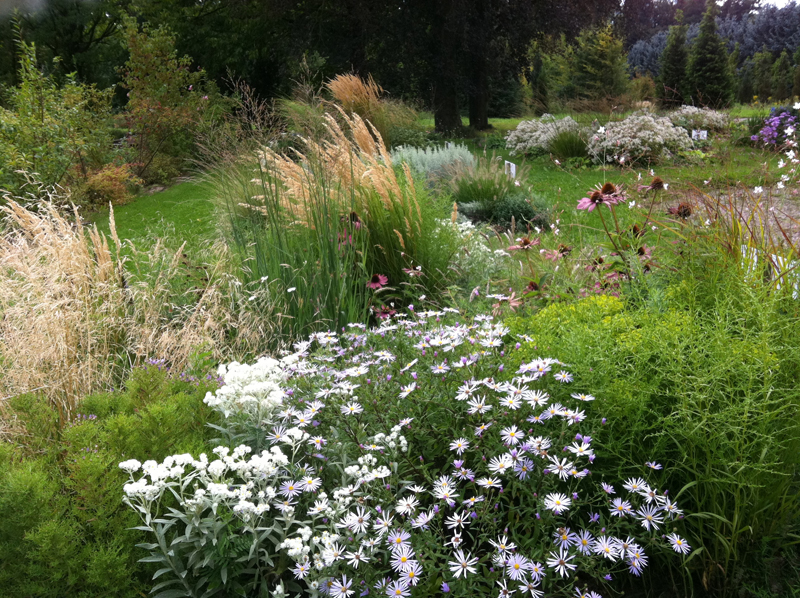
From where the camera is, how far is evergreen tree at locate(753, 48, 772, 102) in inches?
915

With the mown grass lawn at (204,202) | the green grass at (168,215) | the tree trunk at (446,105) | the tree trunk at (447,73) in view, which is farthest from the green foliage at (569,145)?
the green grass at (168,215)

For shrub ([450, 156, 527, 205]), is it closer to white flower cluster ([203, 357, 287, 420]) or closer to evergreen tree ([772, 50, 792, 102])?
white flower cluster ([203, 357, 287, 420])

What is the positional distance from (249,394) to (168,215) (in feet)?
25.5

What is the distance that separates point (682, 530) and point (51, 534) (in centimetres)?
183

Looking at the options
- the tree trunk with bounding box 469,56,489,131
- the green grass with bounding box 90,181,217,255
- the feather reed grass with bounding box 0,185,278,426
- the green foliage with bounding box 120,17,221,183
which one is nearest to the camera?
the feather reed grass with bounding box 0,185,278,426

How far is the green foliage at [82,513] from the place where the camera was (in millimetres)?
1567

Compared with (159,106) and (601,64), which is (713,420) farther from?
(601,64)

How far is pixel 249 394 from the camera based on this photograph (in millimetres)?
1869

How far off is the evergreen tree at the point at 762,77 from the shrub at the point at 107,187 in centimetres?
2345

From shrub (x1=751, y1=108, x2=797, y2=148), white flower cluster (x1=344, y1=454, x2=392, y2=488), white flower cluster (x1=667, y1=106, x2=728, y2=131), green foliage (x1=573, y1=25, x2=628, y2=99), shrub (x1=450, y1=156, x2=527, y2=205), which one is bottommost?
white flower cluster (x1=344, y1=454, x2=392, y2=488)

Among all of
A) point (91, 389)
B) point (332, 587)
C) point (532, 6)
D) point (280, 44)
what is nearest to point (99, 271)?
point (91, 389)

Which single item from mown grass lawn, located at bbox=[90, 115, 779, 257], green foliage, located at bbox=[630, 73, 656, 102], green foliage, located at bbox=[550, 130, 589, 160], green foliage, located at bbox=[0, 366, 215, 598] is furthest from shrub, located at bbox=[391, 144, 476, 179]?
green foliage, located at bbox=[630, 73, 656, 102]

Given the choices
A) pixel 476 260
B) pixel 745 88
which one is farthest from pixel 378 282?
pixel 745 88

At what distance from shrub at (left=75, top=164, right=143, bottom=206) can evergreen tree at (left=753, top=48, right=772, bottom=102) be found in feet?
76.9
